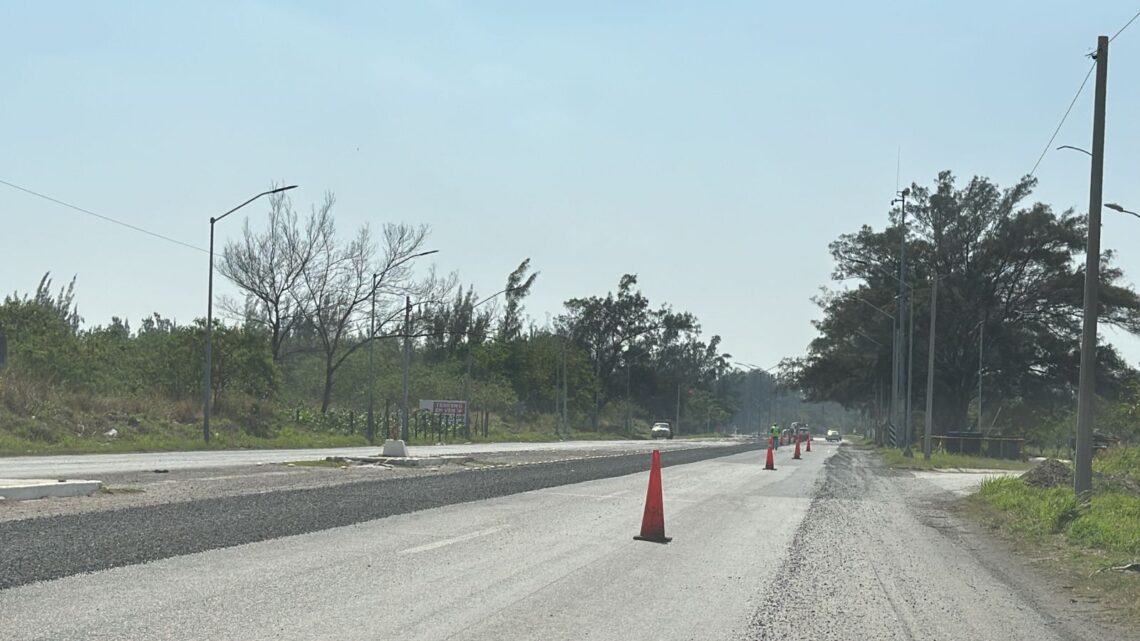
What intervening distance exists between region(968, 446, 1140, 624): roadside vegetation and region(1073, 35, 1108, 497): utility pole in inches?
26.9

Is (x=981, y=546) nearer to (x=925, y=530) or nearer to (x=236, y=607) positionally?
(x=925, y=530)

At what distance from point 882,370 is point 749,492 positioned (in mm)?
60451

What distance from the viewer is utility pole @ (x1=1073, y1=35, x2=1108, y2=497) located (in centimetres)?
1950

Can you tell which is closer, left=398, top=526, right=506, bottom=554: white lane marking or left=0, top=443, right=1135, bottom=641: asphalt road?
left=0, top=443, right=1135, bottom=641: asphalt road

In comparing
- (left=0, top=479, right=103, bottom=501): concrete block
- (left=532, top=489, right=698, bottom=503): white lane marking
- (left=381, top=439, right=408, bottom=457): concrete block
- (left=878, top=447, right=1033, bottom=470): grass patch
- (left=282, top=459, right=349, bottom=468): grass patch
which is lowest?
(left=878, top=447, right=1033, bottom=470): grass patch

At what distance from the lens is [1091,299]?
20266 millimetres

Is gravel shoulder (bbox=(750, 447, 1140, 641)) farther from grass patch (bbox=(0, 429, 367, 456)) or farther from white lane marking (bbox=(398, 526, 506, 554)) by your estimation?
grass patch (bbox=(0, 429, 367, 456))

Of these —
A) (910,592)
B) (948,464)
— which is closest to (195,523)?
(910,592)

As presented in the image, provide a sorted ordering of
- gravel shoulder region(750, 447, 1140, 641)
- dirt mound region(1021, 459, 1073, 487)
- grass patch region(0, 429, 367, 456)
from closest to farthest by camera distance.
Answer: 1. gravel shoulder region(750, 447, 1140, 641)
2. dirt mound region(1021, 459, 1073, 487)
3. grass patch region(0, 429, 367, 456)

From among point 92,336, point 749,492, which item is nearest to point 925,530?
point 749,492

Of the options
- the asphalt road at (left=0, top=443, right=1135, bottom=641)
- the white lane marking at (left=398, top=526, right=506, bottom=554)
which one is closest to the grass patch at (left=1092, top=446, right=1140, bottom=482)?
the asphalt road at (left=0, top=443, right=1135, bottom=641)

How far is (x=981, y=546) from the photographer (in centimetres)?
1565

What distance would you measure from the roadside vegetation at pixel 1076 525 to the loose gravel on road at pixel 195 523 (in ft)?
28.1

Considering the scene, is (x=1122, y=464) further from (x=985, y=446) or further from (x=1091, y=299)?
(x=985, y=446)
